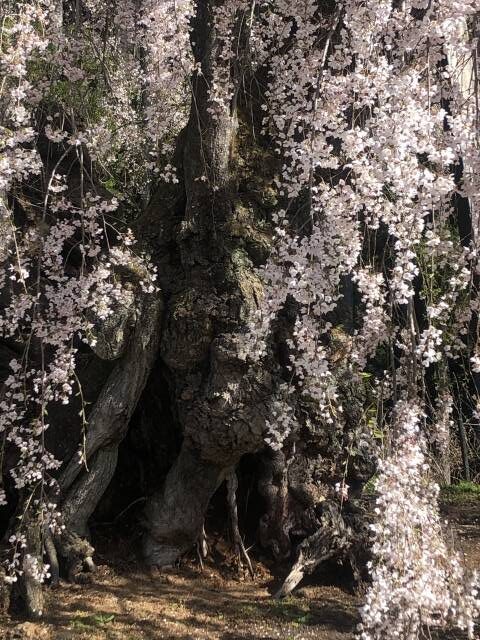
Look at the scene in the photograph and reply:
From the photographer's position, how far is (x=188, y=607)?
134 inches

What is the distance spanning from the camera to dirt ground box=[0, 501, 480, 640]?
3.10 m

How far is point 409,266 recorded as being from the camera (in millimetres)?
2570

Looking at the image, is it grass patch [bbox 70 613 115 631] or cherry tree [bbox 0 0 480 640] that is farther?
grass patch [bbox 70 613 115 631]

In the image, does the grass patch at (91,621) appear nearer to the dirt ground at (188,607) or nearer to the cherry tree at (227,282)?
the dirt ground at (188,607)

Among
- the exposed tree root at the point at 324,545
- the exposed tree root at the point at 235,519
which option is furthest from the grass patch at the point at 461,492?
the exposed tree root at the point at 235,519

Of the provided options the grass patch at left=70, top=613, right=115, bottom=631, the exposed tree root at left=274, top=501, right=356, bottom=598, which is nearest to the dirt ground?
the grass patch at left=70, top=613, right=115, bottom=631

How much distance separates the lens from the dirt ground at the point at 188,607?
122 inches

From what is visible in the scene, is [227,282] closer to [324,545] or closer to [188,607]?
[324,545]

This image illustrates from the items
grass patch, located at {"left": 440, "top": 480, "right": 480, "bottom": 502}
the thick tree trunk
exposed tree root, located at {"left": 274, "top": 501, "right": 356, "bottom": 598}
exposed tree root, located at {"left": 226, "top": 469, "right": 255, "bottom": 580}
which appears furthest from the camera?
grass patch, located at {"left": 440, "top": 480, "right": 480, "bottom": 502}

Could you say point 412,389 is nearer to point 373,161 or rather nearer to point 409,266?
point 409,266

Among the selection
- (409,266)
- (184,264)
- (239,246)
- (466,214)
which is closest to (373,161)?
(409,266)

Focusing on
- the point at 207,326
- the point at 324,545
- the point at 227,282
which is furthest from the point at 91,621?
the point at 227,282

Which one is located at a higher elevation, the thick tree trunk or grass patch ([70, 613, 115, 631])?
the thick tree trunk

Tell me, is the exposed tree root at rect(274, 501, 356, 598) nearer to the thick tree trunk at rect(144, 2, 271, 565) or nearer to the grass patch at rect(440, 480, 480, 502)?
the thick tree trunk at rect(144, 2, 271, 565)
